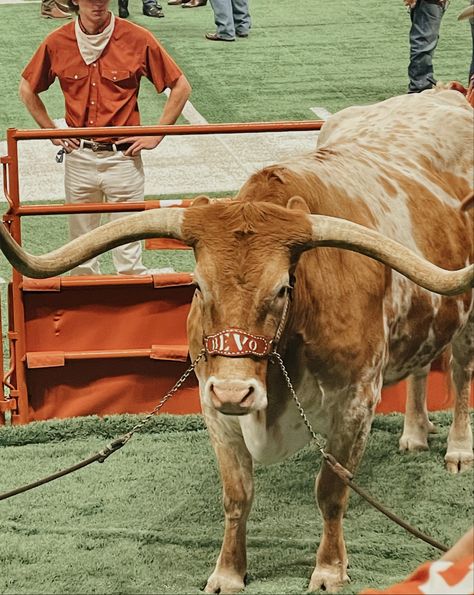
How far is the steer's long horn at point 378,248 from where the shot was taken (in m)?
4.90

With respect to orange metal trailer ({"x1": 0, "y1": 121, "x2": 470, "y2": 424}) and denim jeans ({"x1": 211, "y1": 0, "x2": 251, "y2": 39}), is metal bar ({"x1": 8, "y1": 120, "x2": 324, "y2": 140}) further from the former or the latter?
denim jeans ({"x1": 211, "y1": 0, "x2": 251, "y2": 39})

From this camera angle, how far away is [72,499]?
20.7 ft

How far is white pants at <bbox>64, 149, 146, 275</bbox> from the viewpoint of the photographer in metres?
8.04

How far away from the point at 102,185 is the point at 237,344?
3.58m

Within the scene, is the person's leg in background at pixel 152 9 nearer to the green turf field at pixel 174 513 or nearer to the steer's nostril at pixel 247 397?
the green turf field at pixel 174 513

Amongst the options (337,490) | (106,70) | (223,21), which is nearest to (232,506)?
(337,490)

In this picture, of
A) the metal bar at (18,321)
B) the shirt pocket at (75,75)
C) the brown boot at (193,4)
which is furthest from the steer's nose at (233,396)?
the brown boot at (193,4)

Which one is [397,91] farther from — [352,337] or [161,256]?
[352,337]

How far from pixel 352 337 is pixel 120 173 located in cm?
308

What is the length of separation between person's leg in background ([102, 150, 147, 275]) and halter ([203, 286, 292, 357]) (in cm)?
325

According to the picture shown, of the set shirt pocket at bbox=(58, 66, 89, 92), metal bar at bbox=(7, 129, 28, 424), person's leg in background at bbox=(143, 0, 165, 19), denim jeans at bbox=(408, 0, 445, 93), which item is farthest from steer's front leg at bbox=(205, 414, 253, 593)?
person's leg in background at bbox=(143, 0, 165, 19)

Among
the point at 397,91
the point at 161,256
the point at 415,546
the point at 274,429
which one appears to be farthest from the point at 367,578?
the point at 397,91

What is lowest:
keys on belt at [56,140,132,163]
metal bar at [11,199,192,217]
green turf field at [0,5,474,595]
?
green turf field at [0,5,474,595]

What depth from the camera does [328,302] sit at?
528 cm
